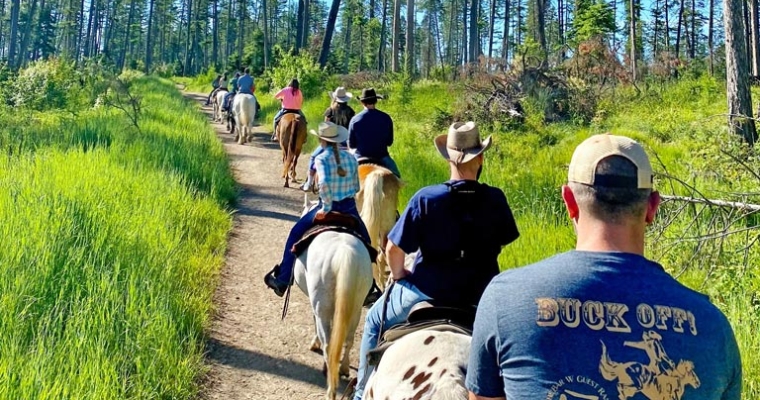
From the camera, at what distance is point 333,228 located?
5.29 m

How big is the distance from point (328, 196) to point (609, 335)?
4311mm

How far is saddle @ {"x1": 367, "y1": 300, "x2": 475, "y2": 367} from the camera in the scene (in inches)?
123

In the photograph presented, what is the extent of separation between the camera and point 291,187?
12.6 m

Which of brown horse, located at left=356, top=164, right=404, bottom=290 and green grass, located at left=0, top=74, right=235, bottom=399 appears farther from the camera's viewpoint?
brown horse, located at left=356, top=164, right=404, bottom=290

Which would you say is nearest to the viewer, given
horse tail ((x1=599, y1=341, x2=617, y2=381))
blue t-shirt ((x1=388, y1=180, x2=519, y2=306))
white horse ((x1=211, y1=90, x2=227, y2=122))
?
horse tail ((x1=599, y1=341, x2=617, y2=381))

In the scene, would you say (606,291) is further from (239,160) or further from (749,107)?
(239,160)

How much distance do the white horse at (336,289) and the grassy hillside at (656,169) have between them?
89.9 inches

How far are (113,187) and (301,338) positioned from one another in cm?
319

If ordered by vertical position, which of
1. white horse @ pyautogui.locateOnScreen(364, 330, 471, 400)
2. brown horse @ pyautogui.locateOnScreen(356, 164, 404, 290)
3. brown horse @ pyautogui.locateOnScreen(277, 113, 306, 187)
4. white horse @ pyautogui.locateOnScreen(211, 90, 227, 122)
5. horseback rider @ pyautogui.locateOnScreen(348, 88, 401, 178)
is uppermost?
white horse @ pyautogui.locateOnScreen(211, 90, 227, 122)

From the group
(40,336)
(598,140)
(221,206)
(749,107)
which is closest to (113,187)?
(221,206)

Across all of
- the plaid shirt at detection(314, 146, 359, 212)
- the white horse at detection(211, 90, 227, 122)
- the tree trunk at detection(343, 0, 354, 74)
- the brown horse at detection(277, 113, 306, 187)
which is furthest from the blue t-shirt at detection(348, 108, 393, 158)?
the tree trunk at detection(343, 0, 354, 74)

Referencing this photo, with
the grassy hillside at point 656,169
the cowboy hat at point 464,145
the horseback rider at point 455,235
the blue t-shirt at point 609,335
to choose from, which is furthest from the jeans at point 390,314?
the grassy hillside at point 656,169

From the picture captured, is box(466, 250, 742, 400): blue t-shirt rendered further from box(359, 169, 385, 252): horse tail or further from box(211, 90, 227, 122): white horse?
box(211, 90, 227, 122): white horse

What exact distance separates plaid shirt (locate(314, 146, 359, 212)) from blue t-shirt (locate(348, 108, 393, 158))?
1596 mm
